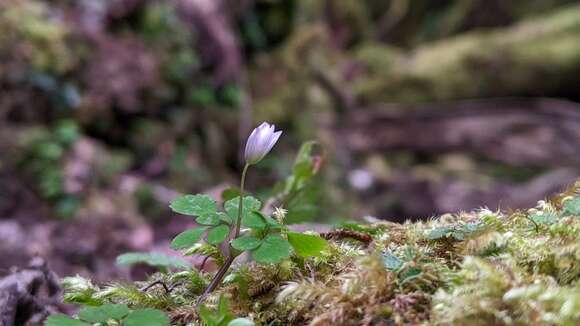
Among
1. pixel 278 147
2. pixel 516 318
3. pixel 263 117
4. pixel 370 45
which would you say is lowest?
pixel 516 318

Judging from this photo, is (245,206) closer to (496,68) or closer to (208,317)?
(208,317)

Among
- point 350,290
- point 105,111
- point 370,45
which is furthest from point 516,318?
point 370,45

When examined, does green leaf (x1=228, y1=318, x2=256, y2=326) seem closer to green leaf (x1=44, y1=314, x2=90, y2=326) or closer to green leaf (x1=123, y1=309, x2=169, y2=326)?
green leaf (x1=123, y1=309, x2=169, y2=326)

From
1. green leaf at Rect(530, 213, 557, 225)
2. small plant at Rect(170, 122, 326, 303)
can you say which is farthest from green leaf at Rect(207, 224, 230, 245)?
green leaf at Rect(530, 213, 557, 225)

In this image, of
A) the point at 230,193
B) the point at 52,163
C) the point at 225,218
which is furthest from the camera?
the point at 52,163

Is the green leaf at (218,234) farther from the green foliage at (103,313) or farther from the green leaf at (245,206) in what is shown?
the green foliage at (103,313)

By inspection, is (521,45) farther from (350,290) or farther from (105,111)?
(350,290)

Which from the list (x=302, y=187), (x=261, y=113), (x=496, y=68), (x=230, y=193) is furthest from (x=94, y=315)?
(x=496, y=68)

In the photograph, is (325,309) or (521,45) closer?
(325,309)
